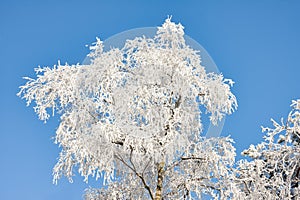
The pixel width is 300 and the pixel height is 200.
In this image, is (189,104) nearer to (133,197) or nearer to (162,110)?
(162,110)

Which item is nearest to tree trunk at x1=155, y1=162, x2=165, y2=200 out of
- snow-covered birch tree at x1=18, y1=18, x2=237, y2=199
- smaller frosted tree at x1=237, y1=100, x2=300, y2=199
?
snow-covered birch tree at x1=18, y1=18, x2=237, y2=199

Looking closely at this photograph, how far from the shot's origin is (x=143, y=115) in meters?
8.76

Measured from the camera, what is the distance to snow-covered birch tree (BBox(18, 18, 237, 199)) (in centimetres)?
853

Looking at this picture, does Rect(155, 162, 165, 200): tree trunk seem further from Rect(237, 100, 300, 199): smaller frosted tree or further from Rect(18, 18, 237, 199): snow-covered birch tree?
Rect(237, 100, 300, 199): smaller frosted tree

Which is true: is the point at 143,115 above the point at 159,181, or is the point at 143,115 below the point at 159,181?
above

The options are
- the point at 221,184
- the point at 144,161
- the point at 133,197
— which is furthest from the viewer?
the point at 133,197

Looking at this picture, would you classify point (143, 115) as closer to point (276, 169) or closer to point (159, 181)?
point (159, 181)

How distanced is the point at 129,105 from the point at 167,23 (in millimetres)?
2663

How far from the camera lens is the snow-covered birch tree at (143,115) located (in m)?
8.53

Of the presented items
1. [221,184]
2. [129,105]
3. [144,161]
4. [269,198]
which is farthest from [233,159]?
[129,105]

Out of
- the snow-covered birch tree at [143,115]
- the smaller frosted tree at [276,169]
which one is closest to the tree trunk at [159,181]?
the snow-covered birch tree at [143,115]

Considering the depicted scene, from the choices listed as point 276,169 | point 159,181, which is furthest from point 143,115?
point 276,169

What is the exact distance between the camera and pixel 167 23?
10344 millimetres

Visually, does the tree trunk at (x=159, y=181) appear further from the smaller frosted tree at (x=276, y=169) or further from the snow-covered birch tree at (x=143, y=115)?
the smaller frosted tree at (x=276, y=169)
